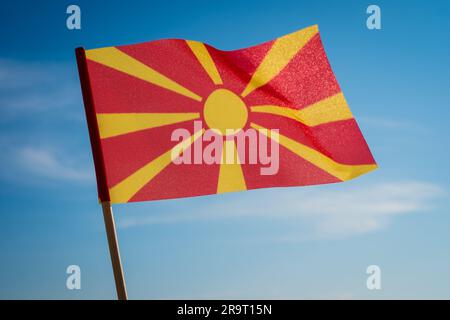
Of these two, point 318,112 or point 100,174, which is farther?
point 318,112

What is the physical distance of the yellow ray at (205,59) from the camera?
8055 mm

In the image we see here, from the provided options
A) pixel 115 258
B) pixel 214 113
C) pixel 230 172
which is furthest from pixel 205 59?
pixel 115 258

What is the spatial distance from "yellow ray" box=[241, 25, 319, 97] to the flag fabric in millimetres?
13

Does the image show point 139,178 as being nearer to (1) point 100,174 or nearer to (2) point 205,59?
(1) point 100,174

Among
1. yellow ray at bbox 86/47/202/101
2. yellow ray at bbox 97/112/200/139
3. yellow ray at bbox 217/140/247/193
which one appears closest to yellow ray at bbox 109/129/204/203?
yellow ray at bbox 97/112/200/139

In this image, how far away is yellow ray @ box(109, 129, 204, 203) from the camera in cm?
709

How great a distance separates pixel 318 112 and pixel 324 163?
2.33 feet

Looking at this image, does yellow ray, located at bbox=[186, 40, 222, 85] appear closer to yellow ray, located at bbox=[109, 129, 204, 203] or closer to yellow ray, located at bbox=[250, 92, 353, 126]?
yellow ray, located at bbox=[250, 92, 353, 126]

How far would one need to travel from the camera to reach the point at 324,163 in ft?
26.6

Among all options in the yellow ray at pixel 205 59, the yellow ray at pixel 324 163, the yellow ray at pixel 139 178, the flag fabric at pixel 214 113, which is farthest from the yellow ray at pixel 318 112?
the yellow ray at pixel 139 178

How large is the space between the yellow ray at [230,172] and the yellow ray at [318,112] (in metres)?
0.70

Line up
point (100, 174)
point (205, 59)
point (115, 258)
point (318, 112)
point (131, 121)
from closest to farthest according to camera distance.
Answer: point (115, 258) → point (100, 174) → point (131, 121) → point (205, 59) → point (318, 112)

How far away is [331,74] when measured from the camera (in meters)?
8.41
